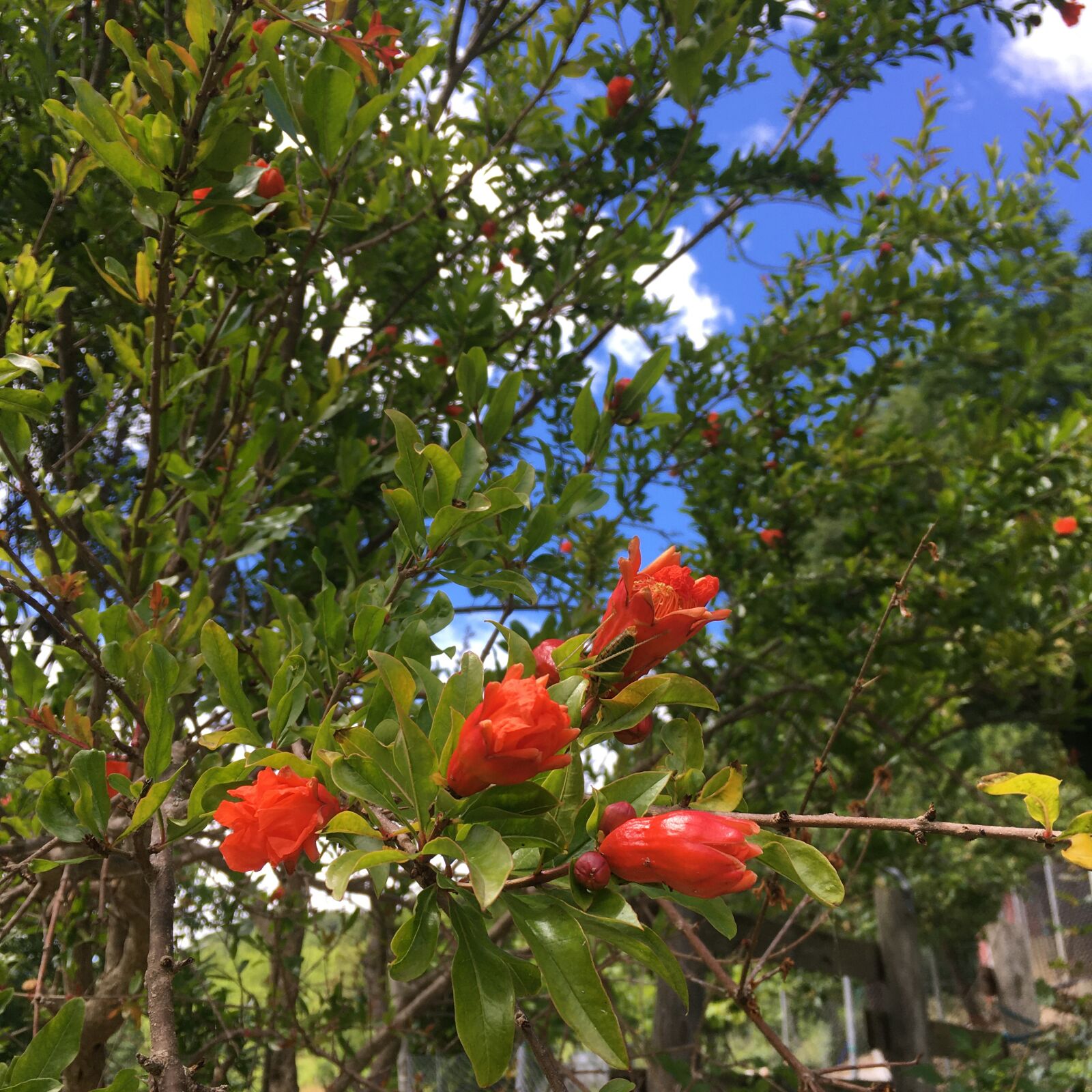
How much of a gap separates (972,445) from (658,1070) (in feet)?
7.02

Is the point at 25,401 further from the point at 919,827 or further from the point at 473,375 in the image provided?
the point at 919,827

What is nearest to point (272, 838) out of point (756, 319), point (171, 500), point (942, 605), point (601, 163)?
point (171, 500)

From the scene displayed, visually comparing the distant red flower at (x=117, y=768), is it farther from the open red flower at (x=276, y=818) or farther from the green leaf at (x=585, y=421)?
the green leaf at (x=585, y=421)

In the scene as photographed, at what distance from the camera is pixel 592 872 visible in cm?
50

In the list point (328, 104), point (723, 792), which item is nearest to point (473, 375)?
point (328, 104)

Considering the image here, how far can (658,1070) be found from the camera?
1946 millimetres

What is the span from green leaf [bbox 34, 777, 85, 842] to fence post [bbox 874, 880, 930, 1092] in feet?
10.0

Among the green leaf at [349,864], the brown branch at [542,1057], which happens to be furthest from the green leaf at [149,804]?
the brown branch at [542,1057]

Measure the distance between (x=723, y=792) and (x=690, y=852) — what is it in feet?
0.60

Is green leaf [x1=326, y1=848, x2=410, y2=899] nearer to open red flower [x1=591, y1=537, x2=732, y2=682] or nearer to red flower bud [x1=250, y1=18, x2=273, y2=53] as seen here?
open red flower [x1=591, y1=537, x2=732, y2=682]

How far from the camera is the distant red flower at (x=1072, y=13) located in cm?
213

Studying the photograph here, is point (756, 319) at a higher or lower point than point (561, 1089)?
higher

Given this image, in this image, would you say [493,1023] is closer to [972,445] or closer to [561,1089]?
[561,1089]

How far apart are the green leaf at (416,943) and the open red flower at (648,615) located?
20 cm
